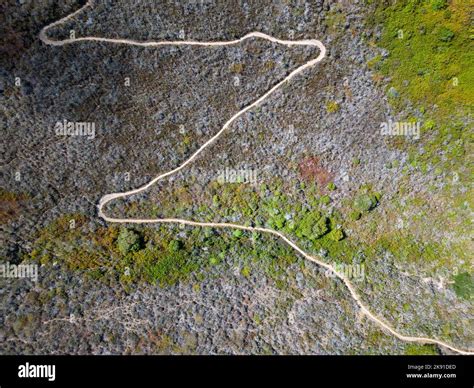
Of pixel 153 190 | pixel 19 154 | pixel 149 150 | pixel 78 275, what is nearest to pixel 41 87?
pixel 19 154

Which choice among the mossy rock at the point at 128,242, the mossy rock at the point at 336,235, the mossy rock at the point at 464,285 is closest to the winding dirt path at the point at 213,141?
the mossy rock at the point at 128,242

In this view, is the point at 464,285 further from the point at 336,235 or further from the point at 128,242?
the point at 128,242

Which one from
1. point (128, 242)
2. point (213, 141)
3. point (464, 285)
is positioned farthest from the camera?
point (464, 285)

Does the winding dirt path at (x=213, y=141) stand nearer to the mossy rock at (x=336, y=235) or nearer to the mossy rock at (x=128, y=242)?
the mossy rock at (x=128, y=242)

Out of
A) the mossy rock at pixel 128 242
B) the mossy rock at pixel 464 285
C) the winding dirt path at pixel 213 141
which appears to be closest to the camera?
the winding dirt path at pixel 213 141

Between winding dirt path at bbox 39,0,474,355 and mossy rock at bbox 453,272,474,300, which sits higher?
winding dirt path at bbox 39,0,474,355

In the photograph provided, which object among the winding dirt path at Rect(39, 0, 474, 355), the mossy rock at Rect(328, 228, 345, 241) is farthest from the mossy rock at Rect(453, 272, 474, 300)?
the mossy rock at Rect(328, 228, 345, 241)

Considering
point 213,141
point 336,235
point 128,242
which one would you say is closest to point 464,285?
point 336,235

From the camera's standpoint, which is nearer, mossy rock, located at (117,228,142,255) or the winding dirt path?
the winding dirt path

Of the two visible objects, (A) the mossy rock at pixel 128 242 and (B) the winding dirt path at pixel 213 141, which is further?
(A) the mossy rock at pixel 128 242

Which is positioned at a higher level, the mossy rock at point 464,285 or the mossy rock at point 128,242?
the mossy rock at point 128,242

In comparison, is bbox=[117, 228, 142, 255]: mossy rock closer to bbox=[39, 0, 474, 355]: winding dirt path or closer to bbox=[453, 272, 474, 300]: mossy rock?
bbox=[39, 0, 474, 355]: winding dirt path
